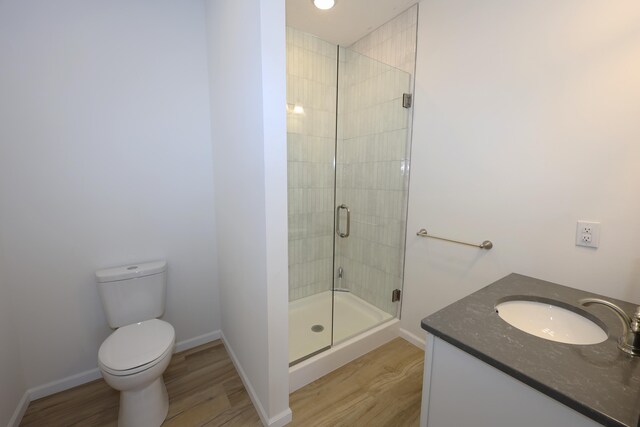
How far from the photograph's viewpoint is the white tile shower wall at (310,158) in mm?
2373

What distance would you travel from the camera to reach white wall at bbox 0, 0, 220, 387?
147 cm

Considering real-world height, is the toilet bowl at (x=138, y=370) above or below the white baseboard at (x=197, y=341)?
above

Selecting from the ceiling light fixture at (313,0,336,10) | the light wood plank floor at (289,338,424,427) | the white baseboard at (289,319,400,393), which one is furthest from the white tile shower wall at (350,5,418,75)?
the light wood plank floor at (289,338,424,427)

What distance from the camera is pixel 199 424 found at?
1.47 m

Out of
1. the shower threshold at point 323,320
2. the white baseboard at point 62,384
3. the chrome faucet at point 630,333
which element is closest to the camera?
the chrome faucet at point 630,333

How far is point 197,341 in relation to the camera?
216 cm

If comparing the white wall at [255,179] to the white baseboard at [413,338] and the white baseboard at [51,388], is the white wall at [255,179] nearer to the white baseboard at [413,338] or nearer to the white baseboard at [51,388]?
the white baseboard at [51,388]

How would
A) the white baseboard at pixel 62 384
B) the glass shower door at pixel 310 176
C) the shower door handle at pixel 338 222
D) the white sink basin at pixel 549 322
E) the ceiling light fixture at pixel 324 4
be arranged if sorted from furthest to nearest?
the shower door handle at pixel 338 222 < the glass shower door at pixel 310 176 < the ceiling light fixture at pixel 324 4 < the white baseboard at pixel 62 384 < the white sink basin at pixel 549 322

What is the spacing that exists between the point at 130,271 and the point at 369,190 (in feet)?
6.50

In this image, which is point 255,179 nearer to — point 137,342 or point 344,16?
point 137,342

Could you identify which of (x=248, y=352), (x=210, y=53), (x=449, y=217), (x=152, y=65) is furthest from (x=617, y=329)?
(x=152, y=65)

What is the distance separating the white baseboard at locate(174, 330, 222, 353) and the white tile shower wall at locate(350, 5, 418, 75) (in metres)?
2.73

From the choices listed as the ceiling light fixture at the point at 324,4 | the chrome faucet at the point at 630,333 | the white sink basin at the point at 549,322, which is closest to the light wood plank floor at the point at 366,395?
the white sink basin at the point at 549,322

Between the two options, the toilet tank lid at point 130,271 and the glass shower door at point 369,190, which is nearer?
the toilet tank lid at point 130,271
